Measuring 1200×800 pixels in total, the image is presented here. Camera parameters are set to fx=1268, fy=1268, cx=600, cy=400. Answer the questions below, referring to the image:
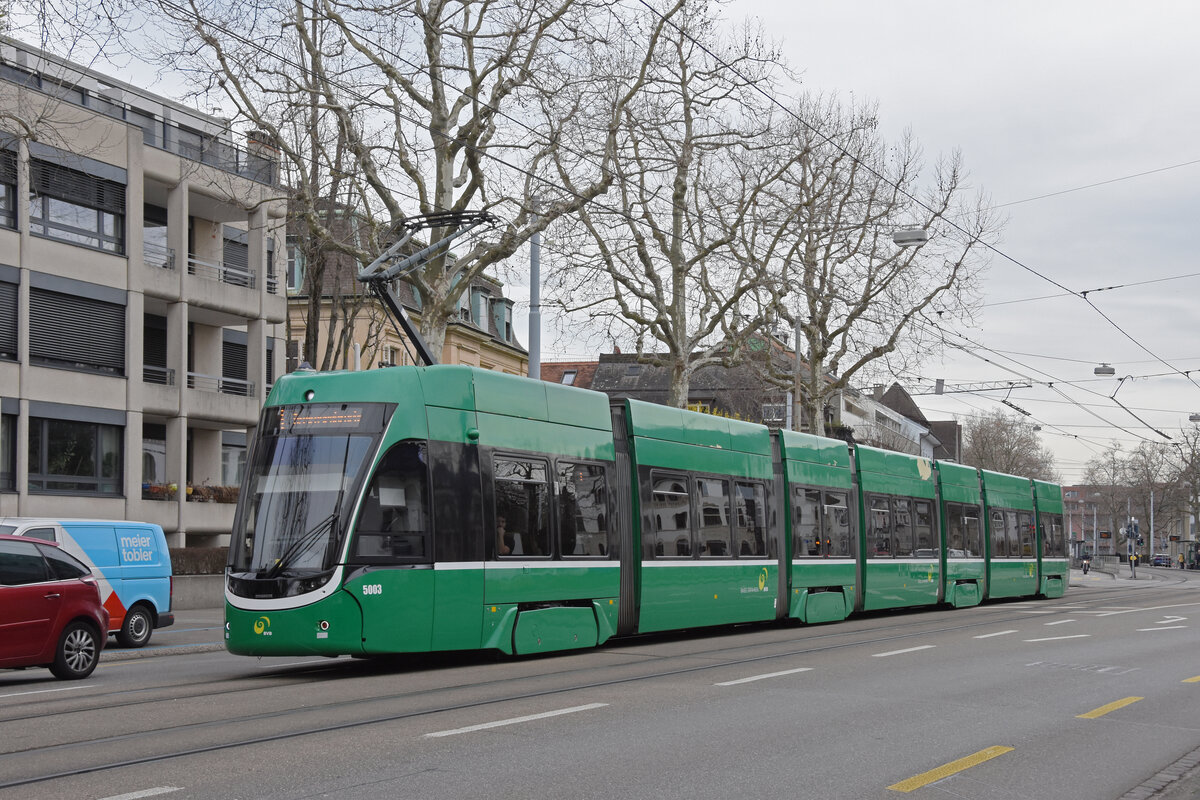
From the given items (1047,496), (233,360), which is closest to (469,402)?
(1047,496)

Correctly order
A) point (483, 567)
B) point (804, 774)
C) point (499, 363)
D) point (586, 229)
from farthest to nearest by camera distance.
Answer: point (499, 363), point (586, 229), point (483, 567), point (804, 774)

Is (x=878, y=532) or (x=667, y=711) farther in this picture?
(x=878, y=532)

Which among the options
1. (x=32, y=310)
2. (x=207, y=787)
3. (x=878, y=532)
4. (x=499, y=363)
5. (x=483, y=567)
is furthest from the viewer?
(x=499, y=363)

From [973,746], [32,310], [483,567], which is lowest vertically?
[973,746]

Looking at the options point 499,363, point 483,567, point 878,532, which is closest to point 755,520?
point 878,532

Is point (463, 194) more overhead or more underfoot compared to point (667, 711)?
more overhead

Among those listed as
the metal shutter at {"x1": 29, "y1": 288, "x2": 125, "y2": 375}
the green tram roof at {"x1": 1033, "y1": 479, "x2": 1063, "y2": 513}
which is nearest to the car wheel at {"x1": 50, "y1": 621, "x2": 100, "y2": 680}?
the metal shutter at {"x1": 29, "y1": 288, "x2": 125, "y2": 375}

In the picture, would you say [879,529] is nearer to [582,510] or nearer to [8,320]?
[582,510]

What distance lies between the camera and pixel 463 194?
25984mm

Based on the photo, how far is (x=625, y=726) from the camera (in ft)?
30.3

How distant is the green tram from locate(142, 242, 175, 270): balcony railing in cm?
2086

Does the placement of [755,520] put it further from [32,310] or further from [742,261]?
[32,310]

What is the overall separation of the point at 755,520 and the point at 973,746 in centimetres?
1127

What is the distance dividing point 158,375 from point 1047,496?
25.4 m
